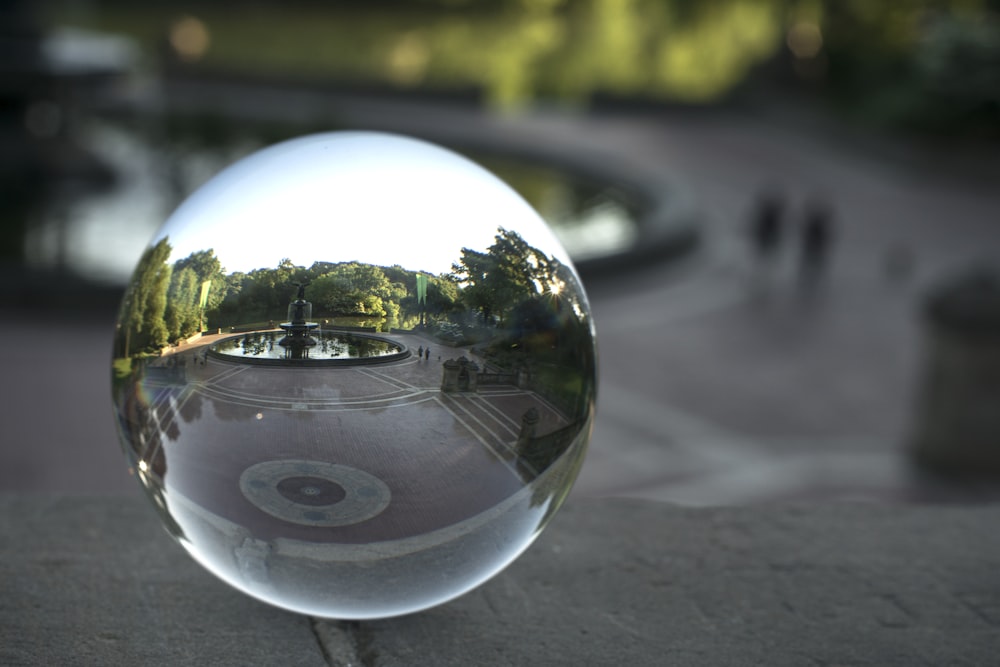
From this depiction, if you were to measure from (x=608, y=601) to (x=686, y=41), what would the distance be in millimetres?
22031

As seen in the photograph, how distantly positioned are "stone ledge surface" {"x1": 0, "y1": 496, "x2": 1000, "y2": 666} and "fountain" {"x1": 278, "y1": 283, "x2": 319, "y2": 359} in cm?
92

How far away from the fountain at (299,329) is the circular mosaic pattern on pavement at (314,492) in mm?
270

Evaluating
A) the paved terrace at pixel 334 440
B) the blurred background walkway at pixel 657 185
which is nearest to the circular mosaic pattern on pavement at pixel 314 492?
the paved terrace at pixel 334 440

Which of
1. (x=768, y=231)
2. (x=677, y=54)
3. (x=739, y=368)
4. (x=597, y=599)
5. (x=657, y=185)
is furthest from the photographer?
(x=677, y=54)

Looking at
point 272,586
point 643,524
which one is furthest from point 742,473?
point 272,586

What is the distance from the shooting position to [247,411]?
2.74m

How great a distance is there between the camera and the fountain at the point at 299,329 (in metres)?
2.72

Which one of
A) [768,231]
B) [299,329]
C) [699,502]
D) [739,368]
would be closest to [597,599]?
[299,329]

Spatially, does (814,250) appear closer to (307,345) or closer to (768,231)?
(768,231)

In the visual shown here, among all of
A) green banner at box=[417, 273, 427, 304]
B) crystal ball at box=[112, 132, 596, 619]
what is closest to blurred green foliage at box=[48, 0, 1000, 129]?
crystal ball at box=[112, 132, 596, 619]

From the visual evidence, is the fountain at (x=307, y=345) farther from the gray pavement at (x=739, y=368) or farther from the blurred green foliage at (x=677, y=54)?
the blurred green foliage at (x=677, y=54)

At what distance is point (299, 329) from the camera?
8.95 feet

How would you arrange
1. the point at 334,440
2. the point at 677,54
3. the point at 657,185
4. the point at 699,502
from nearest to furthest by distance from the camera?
the point at 334,440 → the point at 699,502 → the point at 657,185 → the point at 677,54

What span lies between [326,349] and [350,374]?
0.08 metres
